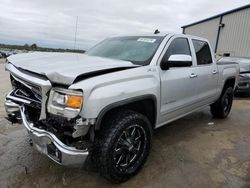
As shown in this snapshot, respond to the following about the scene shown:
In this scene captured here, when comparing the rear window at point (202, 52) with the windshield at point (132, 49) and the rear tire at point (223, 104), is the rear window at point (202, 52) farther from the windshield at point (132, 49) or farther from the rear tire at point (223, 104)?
the rear tire at point (223, 104)

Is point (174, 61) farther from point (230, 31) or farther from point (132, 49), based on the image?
point (230, 31)

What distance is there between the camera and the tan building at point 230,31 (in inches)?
659

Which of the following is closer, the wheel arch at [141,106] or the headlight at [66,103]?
the headlight at [66,103]

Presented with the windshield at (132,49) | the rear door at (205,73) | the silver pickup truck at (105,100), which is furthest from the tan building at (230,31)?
the silver pickup truck at (105,100)

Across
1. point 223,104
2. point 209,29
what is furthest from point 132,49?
point 209,29

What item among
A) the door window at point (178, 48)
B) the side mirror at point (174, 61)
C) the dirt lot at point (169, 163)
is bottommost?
the dirt lot at point (169, 163)

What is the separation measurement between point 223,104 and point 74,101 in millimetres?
4438

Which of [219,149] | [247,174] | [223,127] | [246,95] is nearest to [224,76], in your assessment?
[223,127]

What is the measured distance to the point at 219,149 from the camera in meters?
4.19

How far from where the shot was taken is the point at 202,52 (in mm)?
4844

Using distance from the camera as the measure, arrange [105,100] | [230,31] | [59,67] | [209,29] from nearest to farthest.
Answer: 1. [105,100]
2. [59,67]
3. [230,31]
4. [209,29]

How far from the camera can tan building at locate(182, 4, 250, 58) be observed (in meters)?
16.8

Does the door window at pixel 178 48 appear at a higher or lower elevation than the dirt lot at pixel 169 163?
higher

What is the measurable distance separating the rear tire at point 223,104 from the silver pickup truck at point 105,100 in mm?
1984
